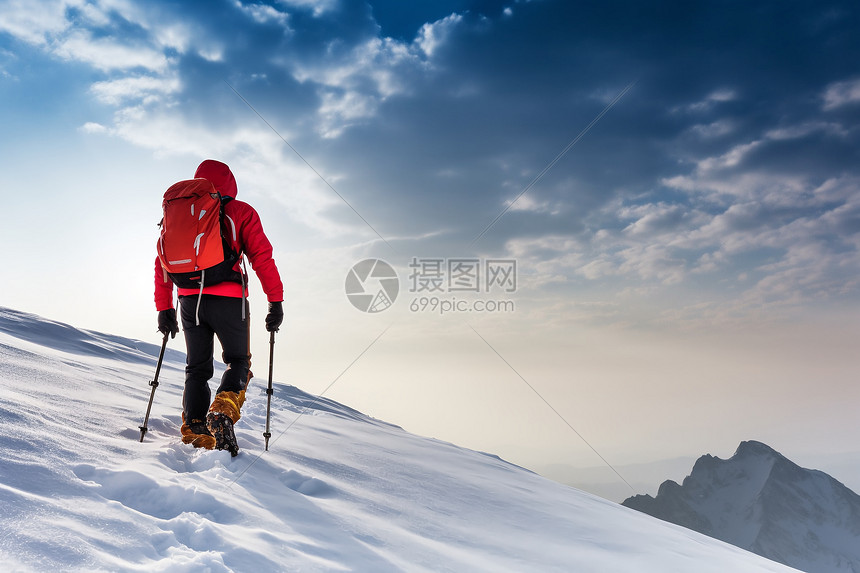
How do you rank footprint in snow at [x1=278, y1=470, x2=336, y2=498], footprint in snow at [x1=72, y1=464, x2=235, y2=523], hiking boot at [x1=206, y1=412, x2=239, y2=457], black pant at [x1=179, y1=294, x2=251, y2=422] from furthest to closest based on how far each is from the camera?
black pant at [x1=179, y1=294, x2=251, y2=422] < hiking boot at [x1=206, y1=412, x2=239, y2=457] < footprint in snow at [x1=278, y1=470, x2=336, y2=498] < footprint in snow at [x1=72, y1=464, x2=235, y2=523]

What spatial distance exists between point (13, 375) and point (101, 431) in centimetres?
156

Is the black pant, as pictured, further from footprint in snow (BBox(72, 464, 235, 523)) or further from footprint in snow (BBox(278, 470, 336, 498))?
footprint in snow (BBox(72, 464, 235, 523))

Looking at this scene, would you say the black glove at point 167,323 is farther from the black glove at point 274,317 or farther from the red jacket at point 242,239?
the black glove at point 274,317

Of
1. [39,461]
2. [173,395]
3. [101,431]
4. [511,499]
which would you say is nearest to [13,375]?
[101,431]

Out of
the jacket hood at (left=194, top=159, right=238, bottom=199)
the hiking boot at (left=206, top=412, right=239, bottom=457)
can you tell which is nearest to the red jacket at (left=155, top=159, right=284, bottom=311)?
the jacket hood at (left=194, top=159, right=238, bottom=199)

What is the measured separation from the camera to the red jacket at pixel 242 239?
4375 millimetres

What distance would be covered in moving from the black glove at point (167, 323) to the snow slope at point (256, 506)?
0.87 meters

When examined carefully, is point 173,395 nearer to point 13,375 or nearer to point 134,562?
point 13,375

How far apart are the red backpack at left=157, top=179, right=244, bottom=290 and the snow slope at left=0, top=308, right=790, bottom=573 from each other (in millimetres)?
1471

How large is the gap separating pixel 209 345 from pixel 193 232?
3.71 ft

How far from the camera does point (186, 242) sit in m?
4.13

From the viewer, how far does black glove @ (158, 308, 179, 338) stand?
4.63 metres

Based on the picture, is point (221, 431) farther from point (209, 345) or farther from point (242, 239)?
point (242, 239)

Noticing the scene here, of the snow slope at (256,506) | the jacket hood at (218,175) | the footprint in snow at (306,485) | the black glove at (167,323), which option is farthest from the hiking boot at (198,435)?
the jacket hood at (218,175)
